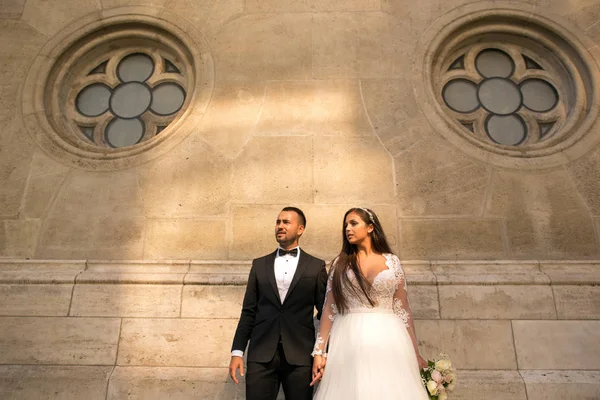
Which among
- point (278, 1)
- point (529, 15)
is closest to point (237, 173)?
point (278, 1)

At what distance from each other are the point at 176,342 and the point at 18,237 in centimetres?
209

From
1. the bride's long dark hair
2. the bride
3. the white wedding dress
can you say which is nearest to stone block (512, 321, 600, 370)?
the bride

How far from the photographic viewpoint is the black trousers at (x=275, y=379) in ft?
12.1

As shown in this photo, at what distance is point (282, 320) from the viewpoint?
3.85 metres

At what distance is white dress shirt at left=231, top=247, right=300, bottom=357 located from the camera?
4.02m

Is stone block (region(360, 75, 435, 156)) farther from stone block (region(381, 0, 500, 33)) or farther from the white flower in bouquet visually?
the white flower in bouquet

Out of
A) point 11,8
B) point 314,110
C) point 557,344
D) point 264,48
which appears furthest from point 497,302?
point 11,8

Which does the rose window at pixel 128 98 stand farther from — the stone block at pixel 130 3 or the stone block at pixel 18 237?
the stone block at pixel 18 237

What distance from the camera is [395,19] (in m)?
6.21

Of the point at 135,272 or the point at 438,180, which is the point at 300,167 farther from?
the point at 135,272

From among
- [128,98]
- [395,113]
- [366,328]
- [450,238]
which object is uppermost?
[128,98]

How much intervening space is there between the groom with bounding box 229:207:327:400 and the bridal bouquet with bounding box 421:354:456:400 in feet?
2.65

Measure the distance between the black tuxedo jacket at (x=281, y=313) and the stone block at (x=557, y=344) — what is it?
1.96 metres

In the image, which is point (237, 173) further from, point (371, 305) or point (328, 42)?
point (371, 305)
